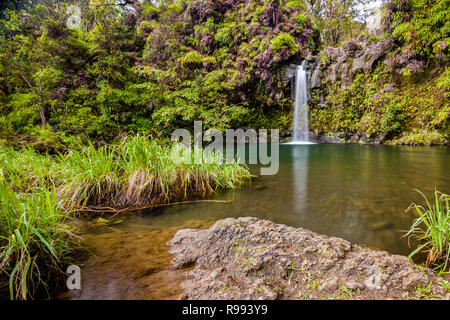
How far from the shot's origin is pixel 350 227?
2.02 m

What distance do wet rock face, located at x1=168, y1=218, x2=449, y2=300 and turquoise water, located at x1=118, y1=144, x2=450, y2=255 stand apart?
1.96ft

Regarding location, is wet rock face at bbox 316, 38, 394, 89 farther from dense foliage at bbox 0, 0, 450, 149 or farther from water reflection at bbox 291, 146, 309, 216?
water reflection at bbox 291, 146, 309, 216

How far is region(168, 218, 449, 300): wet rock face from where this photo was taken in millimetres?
1016

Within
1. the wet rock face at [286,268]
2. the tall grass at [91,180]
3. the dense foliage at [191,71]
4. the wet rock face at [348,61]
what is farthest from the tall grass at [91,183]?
the wet rock face at [348,61]

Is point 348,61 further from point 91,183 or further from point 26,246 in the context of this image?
point 26,246

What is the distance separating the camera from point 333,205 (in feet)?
8.71

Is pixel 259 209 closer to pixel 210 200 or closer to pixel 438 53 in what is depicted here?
pixel 210 200

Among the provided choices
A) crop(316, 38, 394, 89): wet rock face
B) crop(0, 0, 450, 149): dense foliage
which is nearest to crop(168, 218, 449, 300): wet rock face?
crop(0, 0, 450, 149): dense foliage

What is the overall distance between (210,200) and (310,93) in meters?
13.1

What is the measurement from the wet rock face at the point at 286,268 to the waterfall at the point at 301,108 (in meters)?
12.6

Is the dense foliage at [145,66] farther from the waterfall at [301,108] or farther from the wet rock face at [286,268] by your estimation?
the wet rock face at [286,268]

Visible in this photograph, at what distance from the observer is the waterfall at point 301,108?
43.3 feet

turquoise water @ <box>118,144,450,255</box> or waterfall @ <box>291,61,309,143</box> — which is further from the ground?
waterfall @ <box>291,61,309,143</box>
